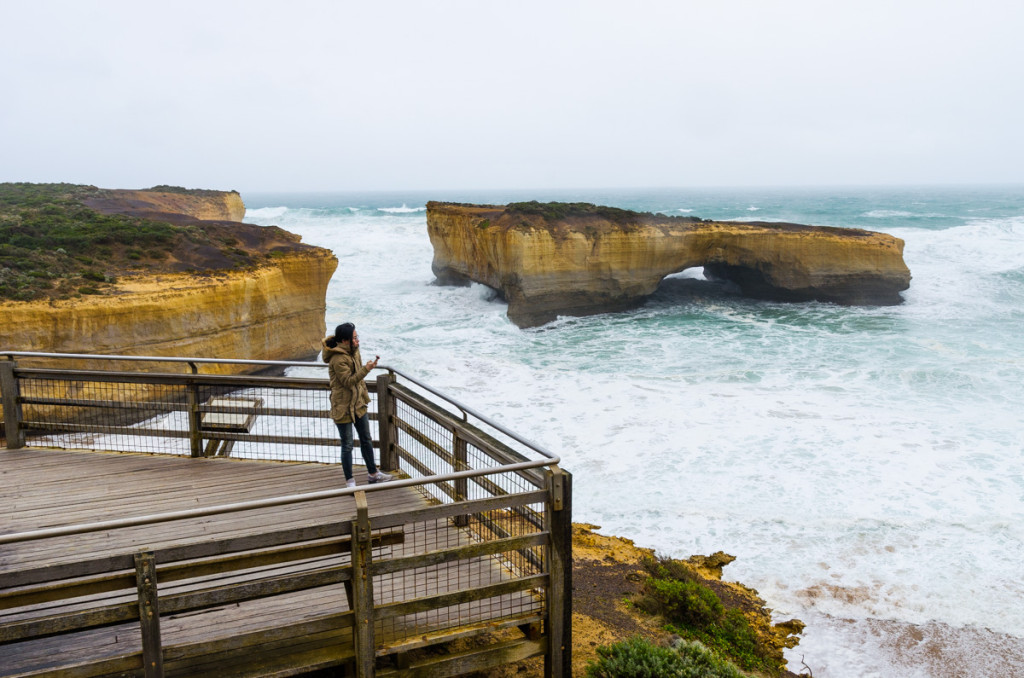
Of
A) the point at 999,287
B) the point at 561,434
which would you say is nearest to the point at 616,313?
the point at 561,434

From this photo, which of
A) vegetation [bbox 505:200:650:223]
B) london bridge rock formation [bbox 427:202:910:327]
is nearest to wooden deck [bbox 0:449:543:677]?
london bridge rock formation [bbox 427:202:910:327]

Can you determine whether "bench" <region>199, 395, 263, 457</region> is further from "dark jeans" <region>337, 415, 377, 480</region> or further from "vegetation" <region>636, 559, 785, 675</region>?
"vegetation" <region>636, 559, 785, 675</region>

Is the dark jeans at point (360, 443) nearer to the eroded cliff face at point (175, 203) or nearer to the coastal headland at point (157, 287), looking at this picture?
the coastal headland at point (157, 287)

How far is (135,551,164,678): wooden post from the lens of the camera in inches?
171

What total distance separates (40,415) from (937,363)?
75.9 ft

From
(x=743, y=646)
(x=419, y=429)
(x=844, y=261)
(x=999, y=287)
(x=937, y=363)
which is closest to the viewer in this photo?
(x=419, y=429)

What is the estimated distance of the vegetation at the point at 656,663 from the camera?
246 inches

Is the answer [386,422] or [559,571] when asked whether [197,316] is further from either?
[559,571]

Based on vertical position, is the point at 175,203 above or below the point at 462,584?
A: above

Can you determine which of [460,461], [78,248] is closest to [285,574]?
[460,461]

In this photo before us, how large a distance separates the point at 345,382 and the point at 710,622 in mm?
5030

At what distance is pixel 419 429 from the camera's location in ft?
24.4

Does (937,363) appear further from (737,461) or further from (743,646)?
(743,646)

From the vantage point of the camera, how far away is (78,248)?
21969 millimetres
